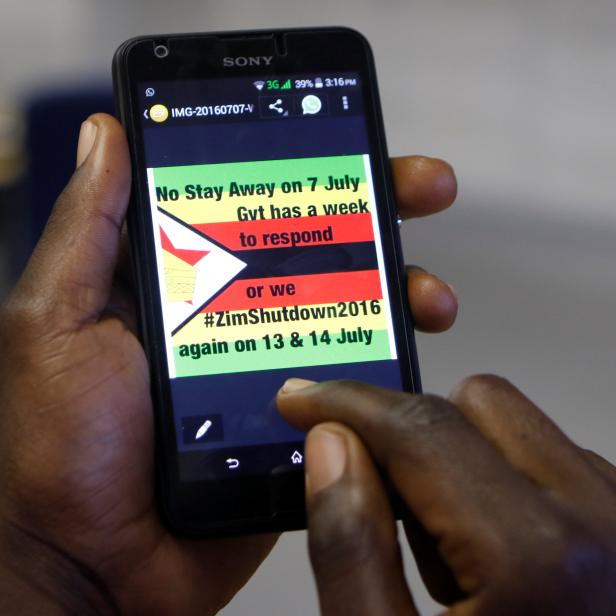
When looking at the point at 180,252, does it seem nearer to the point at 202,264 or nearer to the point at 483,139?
the point at 202,264

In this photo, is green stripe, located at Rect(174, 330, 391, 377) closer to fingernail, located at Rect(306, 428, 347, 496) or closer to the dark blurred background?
fingernail, located at Rect(306, 428, 347, 496)

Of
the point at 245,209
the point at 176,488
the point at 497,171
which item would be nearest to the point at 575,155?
the point at 497,171

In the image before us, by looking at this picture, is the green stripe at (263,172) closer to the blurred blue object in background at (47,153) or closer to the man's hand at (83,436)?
the man's hand at (83,436)

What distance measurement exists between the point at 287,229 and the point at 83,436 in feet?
0.59

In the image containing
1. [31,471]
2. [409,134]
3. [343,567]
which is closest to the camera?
[343,567]

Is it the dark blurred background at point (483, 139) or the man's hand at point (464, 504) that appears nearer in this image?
the man's hand at point (464, 504)

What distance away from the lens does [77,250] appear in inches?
22.7

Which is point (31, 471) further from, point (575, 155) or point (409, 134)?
point (575, 155)

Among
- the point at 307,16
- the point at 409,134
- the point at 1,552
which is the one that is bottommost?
the point at 1,552

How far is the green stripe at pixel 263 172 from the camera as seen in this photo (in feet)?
2.00

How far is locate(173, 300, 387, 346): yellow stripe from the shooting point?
1.94ft

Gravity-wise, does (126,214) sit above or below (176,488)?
above

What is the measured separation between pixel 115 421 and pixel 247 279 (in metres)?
0.12

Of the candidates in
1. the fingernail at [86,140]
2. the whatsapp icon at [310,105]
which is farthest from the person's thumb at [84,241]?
the whatsapp icon at [310,105]
